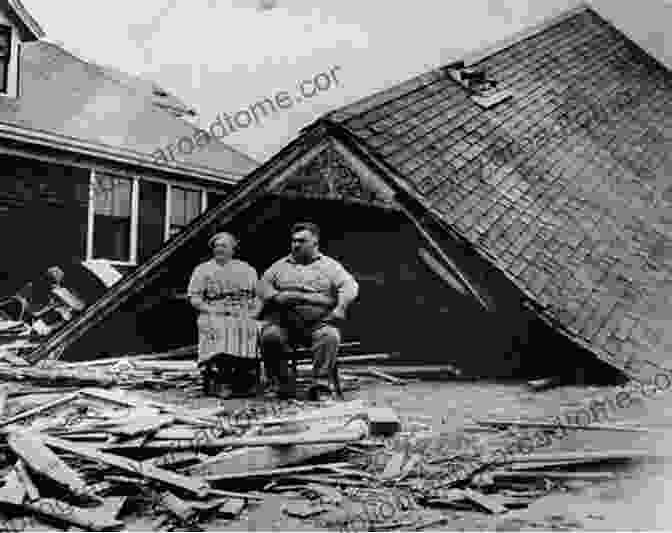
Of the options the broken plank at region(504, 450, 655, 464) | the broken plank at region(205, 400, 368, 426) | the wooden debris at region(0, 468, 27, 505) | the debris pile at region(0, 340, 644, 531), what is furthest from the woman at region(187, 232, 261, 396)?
the broken plank at region(504, 450, 655, 464)

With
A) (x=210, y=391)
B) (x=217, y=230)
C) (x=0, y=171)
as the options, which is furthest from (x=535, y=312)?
(x=0, y=171)

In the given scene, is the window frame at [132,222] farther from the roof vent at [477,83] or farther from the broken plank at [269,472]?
the broken plank at [269,472]

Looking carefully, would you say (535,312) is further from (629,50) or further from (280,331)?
(629,50)

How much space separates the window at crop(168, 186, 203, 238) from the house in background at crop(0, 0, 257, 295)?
2cm

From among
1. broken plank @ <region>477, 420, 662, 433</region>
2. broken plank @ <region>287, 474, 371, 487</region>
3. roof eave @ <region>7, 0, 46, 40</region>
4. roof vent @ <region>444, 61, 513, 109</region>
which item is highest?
roof eave @ <region>7, 0, 46, 40</region>

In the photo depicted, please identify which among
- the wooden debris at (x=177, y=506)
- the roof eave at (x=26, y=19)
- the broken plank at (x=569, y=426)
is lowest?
the wooden debris at (x=177, y=506)

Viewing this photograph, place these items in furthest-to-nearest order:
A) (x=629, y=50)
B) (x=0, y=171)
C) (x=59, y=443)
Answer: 1. (x=629, y=50)
2. (x=0, y=171)
3. (x=59, y=443)

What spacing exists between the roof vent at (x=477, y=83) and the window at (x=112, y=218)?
6.60 m

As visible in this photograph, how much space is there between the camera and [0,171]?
11.3 meters

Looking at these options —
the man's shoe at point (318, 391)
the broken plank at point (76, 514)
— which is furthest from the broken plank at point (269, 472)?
the man's shoe at point (318, 391)

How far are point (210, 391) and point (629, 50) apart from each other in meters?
11.2

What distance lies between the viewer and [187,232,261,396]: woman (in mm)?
5941

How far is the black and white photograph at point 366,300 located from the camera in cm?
358

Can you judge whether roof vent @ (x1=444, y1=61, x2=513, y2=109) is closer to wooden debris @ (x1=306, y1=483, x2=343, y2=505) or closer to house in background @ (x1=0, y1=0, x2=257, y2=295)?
house in background @ (x1=0, y1=0, x2=257, y2=295)
